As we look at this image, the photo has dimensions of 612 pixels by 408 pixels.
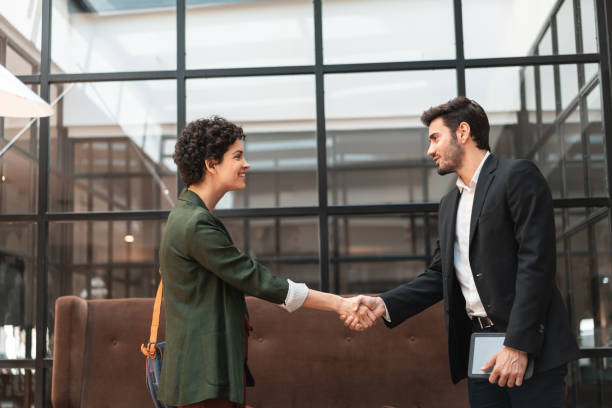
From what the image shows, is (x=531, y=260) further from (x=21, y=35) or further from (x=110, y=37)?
(x=21, y=35)

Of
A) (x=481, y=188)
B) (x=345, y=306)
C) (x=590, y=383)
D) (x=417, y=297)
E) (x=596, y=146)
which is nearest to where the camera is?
(x=481, y=188)

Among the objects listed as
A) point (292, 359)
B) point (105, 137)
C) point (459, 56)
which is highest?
point (459, 56)

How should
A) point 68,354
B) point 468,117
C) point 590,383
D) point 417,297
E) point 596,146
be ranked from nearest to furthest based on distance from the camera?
point 468,117 → point 417,297 → point 68,354 → point 590,383 → point 596,146

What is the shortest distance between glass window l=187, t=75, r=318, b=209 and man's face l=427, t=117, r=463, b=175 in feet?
3.95

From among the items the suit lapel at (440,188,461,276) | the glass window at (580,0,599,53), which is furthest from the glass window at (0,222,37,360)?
the glass window at (580,0,599,53)

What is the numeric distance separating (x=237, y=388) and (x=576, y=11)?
3.00 meters

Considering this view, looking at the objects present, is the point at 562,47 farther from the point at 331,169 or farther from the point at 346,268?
the point at 346,268

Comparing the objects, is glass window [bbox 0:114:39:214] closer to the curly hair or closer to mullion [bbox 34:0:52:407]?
mullion [bbox 34:0:52:407]

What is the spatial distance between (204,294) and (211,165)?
554 millimetres

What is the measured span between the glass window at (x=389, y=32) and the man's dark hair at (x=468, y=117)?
122cm

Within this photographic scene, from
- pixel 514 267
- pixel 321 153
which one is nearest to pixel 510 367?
pixel 514 267

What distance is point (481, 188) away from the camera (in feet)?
8.51

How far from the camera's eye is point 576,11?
3.94 meters

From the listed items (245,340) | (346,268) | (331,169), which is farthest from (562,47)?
(346,268)
